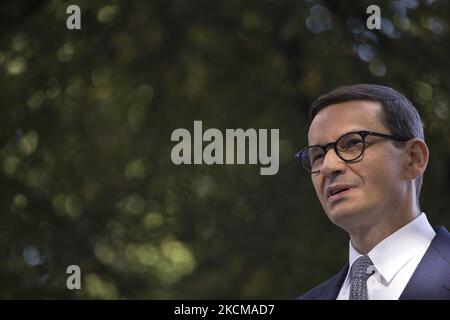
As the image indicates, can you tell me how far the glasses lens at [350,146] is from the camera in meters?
1.76

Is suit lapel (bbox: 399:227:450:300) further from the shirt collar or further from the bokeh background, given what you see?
the bokeh background

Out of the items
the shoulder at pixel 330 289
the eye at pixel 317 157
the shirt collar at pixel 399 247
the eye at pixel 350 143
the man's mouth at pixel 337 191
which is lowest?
the shoulder at pixel 330 289

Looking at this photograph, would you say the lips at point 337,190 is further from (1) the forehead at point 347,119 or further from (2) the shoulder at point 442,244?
(2) the shoulder at point 442,244

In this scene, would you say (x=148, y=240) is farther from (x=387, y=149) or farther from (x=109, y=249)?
(x=387, y=149)

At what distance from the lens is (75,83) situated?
373 cm

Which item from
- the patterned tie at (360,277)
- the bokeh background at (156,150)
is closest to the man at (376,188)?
the patterned tie at (360,277)

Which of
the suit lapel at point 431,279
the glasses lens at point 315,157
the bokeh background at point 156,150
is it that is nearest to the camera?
the suit lapel at point 431,279

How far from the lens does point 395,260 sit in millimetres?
1759

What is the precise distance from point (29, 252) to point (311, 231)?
1305 millimetres

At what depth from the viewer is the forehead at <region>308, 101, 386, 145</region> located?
1781 mm

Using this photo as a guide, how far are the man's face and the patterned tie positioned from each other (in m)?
0.09

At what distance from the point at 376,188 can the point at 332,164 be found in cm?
11

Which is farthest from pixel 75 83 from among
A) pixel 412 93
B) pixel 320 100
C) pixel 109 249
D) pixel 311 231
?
pixel 320 100

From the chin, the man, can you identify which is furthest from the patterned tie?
the chin
